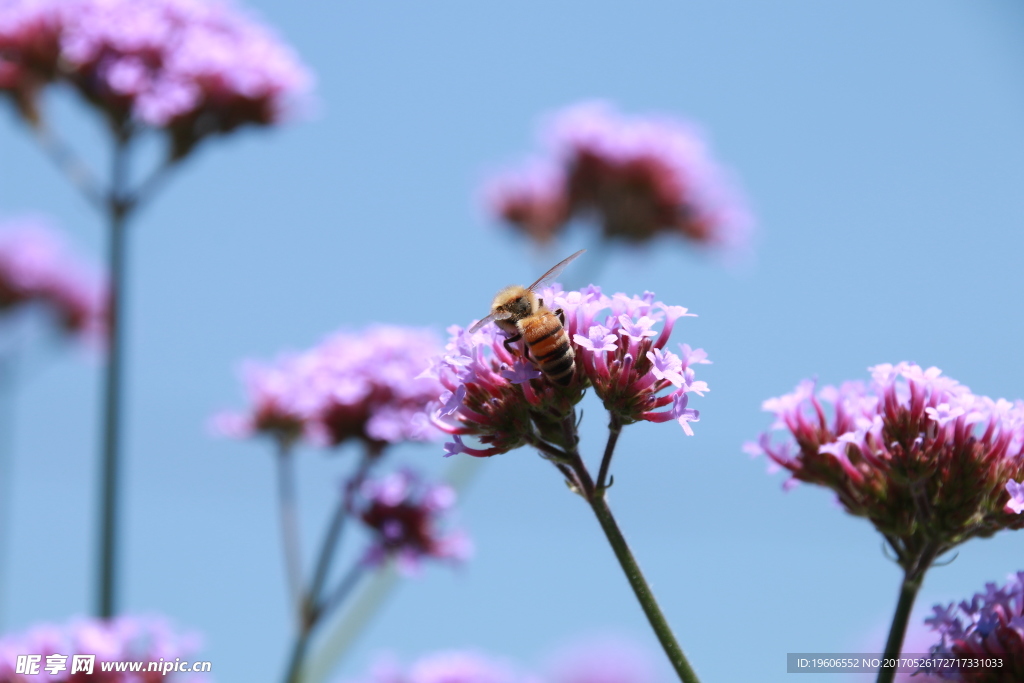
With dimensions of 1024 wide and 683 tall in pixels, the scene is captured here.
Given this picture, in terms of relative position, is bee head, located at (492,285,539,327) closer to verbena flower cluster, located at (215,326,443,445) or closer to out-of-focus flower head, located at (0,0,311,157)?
verbena flower cluster, located at (215,326,443,445)

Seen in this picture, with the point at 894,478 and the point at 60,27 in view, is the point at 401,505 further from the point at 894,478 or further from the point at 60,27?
the point at 60,27

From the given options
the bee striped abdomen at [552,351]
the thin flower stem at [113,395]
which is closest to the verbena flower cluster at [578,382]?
the bee striped abdomen at [552,351]

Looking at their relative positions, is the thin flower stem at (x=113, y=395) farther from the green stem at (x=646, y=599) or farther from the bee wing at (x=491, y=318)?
the green stem at (x=646, y=599)

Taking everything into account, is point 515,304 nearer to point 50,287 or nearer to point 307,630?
point 307,630

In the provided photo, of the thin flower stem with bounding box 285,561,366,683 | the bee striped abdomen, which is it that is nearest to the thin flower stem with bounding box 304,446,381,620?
the thin flower stem with bounding box 285,561,366,683

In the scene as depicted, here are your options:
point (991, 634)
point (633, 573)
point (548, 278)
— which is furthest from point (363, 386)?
point (991, 634)
